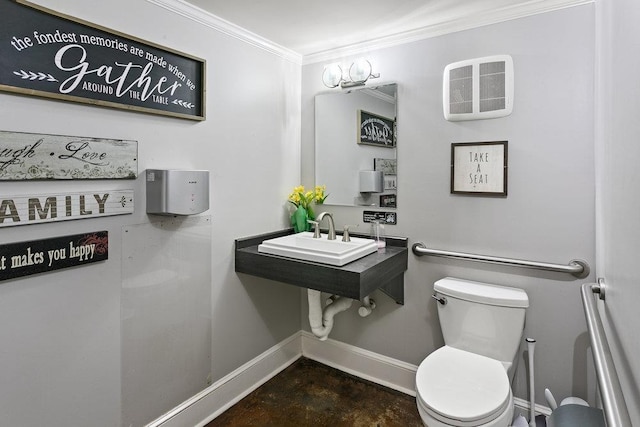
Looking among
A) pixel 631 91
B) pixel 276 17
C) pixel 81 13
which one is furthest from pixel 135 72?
pixel 631 91

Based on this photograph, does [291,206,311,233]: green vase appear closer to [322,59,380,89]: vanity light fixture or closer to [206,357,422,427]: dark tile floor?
[322,59,380,89]: vanity light fixture

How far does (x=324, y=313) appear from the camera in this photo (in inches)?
96.7

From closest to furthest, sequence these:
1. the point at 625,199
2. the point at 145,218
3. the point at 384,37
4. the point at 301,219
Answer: the point at 625,199
the point at 145,218
the point at 384,37
the point at 301,219

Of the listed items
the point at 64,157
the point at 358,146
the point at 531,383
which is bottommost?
the point at 531,383

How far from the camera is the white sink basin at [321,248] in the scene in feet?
6.37

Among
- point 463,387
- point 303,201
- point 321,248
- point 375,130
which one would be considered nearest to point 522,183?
point 375,130

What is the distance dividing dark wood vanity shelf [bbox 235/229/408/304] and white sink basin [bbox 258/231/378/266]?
32 millimetres

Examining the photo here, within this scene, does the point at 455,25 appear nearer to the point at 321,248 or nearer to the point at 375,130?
the point at 375,130

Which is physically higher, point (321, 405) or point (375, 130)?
point (375, 130)

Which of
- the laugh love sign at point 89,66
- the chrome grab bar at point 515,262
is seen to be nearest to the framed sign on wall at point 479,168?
the chrome grab bar at point 515,262

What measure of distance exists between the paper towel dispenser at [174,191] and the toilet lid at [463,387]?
1.40m

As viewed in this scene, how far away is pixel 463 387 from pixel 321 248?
1075mm

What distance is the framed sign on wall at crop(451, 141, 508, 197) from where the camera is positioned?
6.52 feet

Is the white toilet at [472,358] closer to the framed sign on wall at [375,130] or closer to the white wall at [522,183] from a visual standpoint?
the white wall at [522,183]
